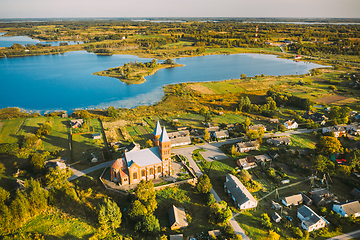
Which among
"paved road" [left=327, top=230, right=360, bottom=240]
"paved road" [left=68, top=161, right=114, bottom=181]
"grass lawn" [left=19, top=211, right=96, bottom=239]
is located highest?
"paved road" [left=68, top=161, right=114, bottom=181]

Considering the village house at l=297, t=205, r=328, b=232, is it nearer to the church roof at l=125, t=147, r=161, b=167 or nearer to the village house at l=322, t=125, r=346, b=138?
the church roof at l=125, t=147, r=161, b=167

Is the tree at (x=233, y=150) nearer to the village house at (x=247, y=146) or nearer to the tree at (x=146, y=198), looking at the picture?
the village house at (x=247, y=146)

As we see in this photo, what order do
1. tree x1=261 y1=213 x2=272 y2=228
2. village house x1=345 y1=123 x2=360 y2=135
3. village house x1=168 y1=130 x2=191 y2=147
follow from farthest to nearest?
village house x1=345 y1=123 x2=360 y2=135, village house x1=168 y1=130 x2=191 y2=147, tree x1=261 y1=213 x2=272 y2=228

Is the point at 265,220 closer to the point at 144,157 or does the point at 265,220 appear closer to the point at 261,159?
the point at 261,159

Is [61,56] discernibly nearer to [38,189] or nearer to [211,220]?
[38,189]

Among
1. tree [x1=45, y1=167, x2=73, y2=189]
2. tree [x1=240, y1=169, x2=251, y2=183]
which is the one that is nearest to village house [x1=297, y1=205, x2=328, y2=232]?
tree [x1=240, y1=169, x2=251, y2=183]

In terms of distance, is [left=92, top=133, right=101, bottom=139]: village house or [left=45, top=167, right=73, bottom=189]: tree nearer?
[left=45, top=167, right=73, bottom=189]: tree

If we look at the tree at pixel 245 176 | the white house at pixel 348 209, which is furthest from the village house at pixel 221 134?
the white house at pixel 348 209
